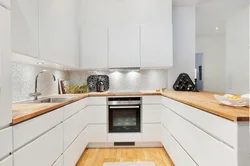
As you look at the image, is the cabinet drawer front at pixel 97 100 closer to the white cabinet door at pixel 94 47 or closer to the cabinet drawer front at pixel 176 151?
the white cabinet door at pixel 94 47

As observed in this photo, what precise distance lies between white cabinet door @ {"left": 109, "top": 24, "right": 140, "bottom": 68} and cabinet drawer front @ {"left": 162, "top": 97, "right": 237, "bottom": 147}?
5.50 ft

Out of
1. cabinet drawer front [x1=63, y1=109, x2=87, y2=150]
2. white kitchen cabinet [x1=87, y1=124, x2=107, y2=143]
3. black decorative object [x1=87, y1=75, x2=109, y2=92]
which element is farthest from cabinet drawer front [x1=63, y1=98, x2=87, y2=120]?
black decorative object [x1=87, y1=75, x2=109, y2=92]

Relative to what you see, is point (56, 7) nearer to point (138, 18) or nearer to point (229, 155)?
point (138, 18)

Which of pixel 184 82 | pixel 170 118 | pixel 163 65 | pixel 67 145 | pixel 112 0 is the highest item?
pixel 112 0

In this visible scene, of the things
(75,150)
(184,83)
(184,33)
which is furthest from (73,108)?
(184,33)

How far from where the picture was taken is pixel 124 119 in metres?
3.51

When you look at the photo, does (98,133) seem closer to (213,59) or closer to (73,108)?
(73,108)

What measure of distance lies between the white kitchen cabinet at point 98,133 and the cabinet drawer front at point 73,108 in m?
0.56

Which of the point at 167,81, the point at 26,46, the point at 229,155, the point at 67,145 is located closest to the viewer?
the point at 229,155

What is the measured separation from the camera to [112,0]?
372 centimetres

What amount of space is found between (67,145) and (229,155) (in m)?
1.65

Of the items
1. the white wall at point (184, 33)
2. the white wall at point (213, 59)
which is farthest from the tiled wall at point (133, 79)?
the white wall at point (213, 59)

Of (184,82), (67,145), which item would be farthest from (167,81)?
(67,145)

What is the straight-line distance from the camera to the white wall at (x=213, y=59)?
7.74 metres
